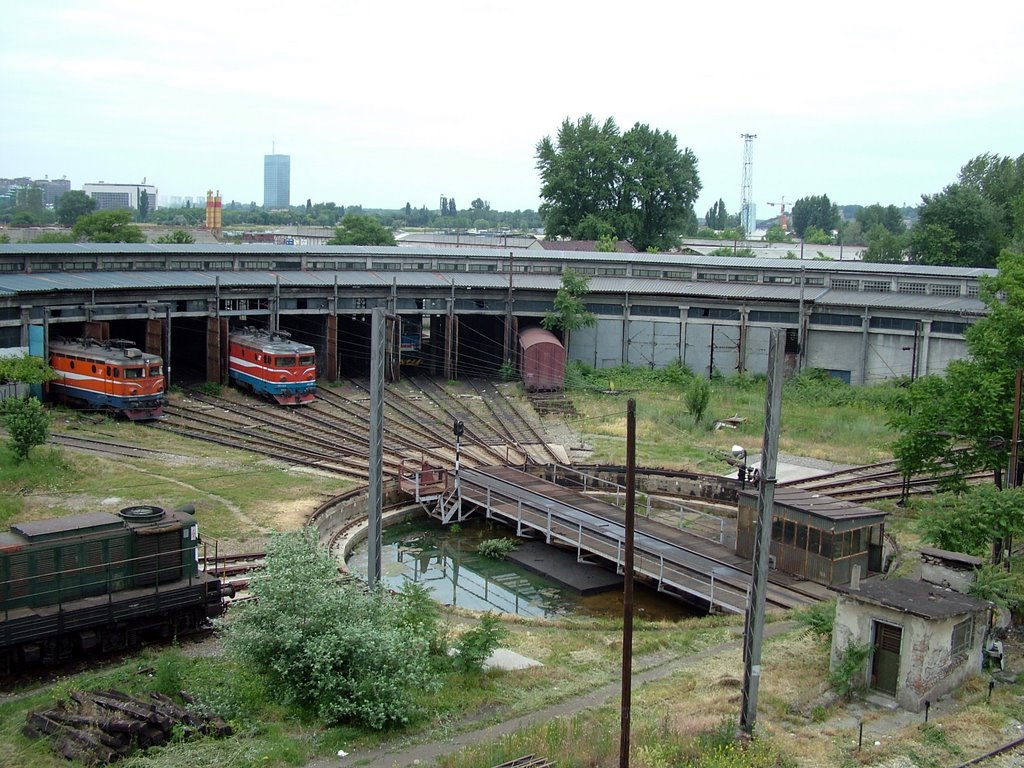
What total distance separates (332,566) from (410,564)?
1188 centimetres

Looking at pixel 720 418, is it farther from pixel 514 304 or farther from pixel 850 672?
pixel 850 672

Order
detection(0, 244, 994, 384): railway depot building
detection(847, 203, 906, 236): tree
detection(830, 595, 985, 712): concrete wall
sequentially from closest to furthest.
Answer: detection(830, 595, 985, 712): concrete wall → detection(0, 244, 994, 384): railway depot building → detection(847, 203, 906, 236): tree

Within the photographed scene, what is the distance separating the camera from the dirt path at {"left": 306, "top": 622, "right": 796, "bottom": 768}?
1375 centimetres

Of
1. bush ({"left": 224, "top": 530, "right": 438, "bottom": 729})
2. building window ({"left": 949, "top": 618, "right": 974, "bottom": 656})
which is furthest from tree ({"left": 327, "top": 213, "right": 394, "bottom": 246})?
building window ({"left": 949, "top": 618, "right": 974, "bottom": 656})

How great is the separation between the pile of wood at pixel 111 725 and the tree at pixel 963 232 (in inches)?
2740

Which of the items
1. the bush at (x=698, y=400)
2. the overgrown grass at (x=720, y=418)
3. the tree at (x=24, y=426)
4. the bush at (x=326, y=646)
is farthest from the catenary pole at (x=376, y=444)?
the bush at (x=698, y=400)

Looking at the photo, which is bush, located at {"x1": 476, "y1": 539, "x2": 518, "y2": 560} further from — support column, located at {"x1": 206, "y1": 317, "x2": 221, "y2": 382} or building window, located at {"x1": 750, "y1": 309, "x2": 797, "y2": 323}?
building window, located at {"x1": 750, "y1": 309, "x2": 797, "y2": 323}

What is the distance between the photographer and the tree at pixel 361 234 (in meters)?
101

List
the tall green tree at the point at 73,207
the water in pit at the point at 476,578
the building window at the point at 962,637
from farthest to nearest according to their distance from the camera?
the tall green tree at the point at 73,207
the water in pit at the point at 476,578
the building window at the point at 962,637

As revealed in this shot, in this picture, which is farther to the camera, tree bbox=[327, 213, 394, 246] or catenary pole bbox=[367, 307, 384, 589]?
tree bbox=[327, 213, 394, 246]

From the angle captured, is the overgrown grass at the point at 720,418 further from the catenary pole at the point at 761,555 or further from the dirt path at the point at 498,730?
the catenary pole at the point at 761,555

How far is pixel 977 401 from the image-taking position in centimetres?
2666

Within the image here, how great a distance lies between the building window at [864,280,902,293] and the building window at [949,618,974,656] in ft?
117

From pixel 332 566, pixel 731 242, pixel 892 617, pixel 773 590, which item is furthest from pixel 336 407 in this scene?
pixel 731 242
